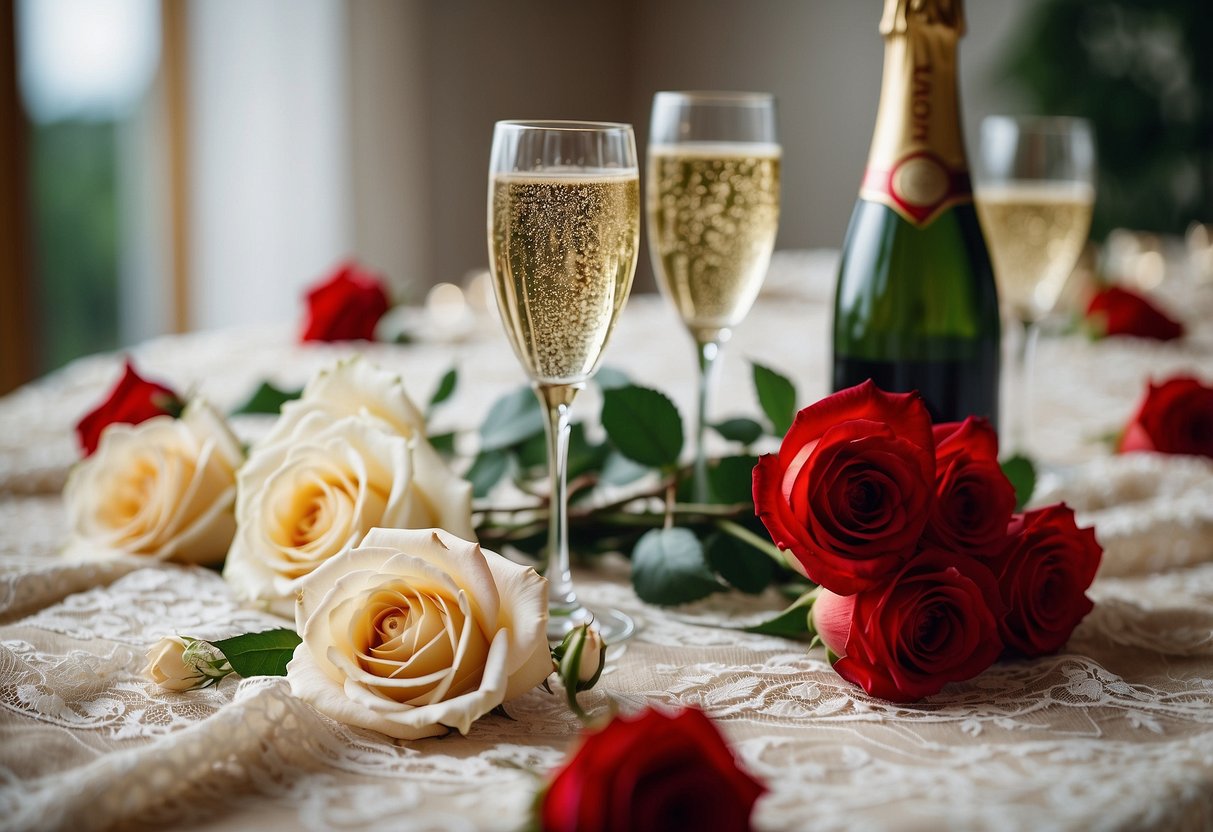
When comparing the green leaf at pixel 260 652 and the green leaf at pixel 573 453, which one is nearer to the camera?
the green leaf at pixel 260 652

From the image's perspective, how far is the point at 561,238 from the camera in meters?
0.74

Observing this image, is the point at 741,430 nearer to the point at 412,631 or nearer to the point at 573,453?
the point at 573,453

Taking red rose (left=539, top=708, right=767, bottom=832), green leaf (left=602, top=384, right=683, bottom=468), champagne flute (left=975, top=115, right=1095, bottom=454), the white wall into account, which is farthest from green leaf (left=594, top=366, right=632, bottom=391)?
the white wall

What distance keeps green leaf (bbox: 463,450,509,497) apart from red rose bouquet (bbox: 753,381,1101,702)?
340mm

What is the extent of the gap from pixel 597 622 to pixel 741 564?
4.4 inches

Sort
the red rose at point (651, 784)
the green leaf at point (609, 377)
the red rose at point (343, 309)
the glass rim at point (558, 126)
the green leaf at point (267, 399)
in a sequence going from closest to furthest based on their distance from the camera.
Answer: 1. the red rose at point (651, 784)
2. the glass rim at point (558, 126)
3. the green leaf at point (609, 377)
4. the green leaf at point (267, 399)
5. the red rose at point (343, 309)

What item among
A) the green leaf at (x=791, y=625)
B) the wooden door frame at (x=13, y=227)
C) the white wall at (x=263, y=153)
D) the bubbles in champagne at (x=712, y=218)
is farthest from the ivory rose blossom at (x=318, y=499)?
the white wall at (x=263, y=153)

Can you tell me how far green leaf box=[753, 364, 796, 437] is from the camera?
0.87m

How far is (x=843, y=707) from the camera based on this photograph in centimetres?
68

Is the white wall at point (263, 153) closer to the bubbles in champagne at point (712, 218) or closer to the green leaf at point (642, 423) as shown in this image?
the bubbles in champagne at point (712, 218)

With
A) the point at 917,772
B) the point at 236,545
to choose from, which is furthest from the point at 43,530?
the point at 917,772

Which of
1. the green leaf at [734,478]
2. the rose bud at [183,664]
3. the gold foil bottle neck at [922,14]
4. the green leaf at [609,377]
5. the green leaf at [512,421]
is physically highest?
the gold foil bottle neck at [922,14]

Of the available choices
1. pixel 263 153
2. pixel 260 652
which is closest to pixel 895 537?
pixel 260 652

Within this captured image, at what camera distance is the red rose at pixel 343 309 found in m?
1.92
